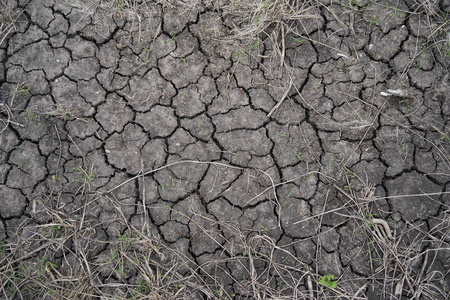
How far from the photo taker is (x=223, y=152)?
291 cm

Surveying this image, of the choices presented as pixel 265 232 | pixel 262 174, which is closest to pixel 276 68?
pixel 262 174

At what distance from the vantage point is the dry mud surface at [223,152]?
274 centimetres

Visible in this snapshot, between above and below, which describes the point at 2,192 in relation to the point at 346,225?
below

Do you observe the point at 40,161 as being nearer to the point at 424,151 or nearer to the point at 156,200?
the point at 156,200

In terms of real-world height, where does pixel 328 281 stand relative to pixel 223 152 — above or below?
below

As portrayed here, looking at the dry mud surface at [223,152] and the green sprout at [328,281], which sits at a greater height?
the dry mud surface at [223,152]

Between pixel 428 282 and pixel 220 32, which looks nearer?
pixel 428 282

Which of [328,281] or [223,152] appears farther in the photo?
[223,152]

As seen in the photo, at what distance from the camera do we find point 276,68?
3.02 meters

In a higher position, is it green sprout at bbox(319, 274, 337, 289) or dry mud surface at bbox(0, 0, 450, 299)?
dry mud surface at bbox(0, 0, 450, 299)

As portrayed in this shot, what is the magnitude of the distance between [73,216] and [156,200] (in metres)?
0.71

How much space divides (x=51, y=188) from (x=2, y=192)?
0.41m

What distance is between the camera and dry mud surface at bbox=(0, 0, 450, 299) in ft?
9.00

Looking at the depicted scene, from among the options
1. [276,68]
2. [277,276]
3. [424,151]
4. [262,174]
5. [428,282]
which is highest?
[276,68]
